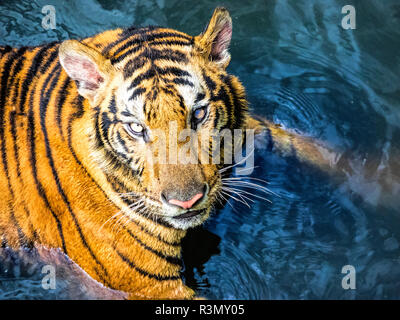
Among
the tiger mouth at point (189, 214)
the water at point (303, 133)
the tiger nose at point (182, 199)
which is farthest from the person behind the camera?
the water at point (303, 133)

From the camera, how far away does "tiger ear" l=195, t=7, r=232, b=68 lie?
268cm

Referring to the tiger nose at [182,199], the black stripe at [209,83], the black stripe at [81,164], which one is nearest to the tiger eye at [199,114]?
the black stripe at [209,83]

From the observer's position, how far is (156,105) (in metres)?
2.42

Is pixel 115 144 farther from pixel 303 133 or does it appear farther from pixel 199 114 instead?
pixel 303 133

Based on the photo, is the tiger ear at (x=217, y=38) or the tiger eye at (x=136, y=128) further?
the tiger ear at (x=217, y=38)

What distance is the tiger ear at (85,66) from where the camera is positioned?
249 centimetres

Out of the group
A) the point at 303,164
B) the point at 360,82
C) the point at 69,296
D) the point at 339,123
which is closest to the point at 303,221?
the point at 303,164

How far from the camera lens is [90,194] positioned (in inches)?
114

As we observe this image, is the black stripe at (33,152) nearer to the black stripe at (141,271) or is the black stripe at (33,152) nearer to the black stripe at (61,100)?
the black stripe at (61,100)

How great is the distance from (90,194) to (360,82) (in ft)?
8.51

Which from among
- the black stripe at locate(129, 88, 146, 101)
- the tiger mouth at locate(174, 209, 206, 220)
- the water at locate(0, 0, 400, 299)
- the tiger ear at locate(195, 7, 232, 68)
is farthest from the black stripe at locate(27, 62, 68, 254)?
the tiger ear at locate(195, 7, 232, 68)

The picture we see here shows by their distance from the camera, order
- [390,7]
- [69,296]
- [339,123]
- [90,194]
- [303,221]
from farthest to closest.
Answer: [390,7] < [339,123] < [303,221] < [69,296] < [90,194]

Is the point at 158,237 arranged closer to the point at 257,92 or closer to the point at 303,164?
the point at 303,164

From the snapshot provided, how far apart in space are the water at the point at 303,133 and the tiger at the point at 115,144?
1.18 feet
